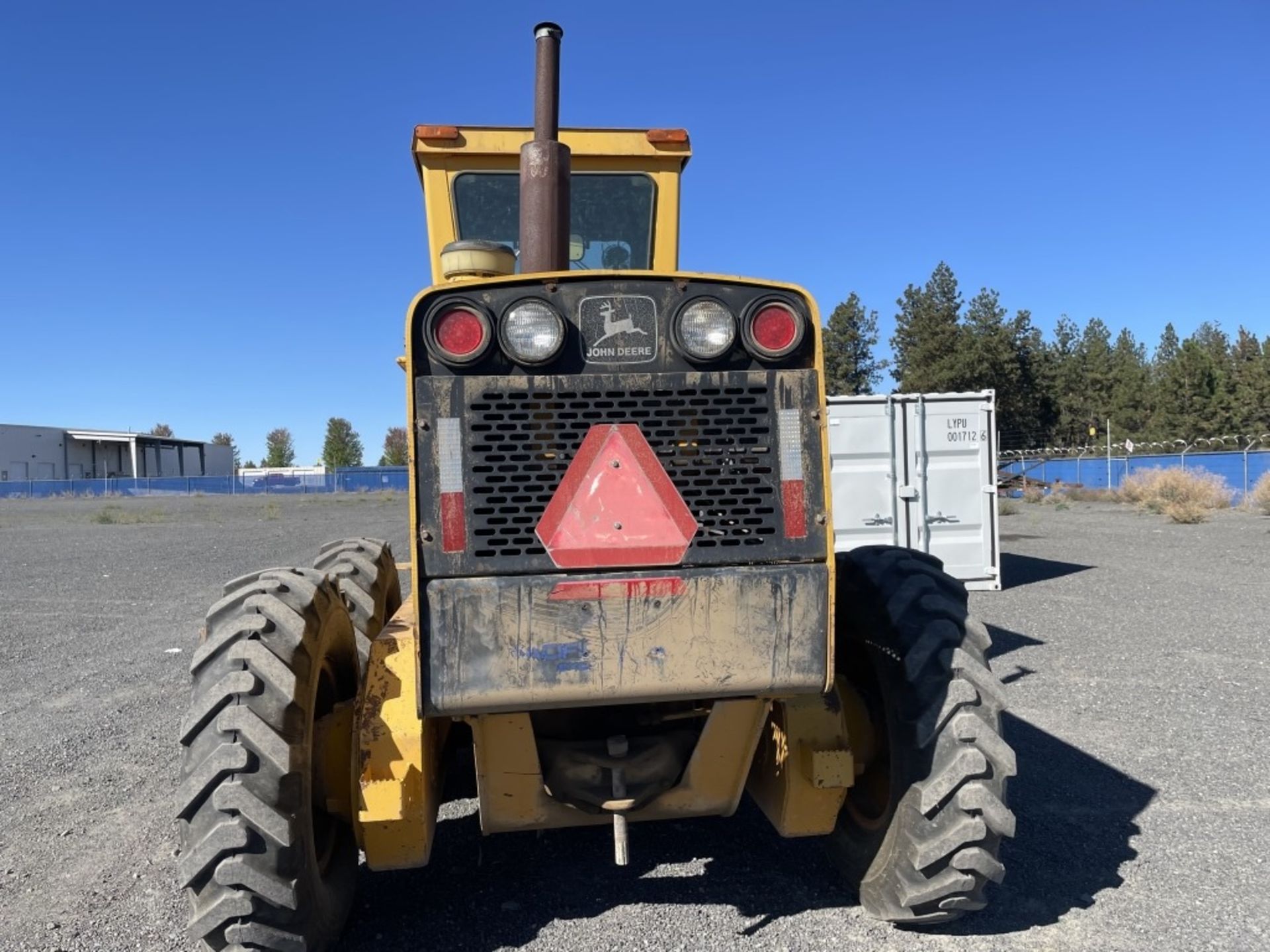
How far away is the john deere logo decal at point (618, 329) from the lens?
2.59 m

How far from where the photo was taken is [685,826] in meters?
4.14

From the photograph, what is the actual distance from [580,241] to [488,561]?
7.36 feet

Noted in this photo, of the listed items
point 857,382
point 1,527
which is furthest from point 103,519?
point 857,382

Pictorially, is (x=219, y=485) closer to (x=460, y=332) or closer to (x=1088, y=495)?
(x=1088, y=495)

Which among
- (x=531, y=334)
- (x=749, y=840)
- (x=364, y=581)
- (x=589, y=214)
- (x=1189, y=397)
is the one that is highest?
(x=1189, y=397)

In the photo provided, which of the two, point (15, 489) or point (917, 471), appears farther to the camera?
point (15, 489)

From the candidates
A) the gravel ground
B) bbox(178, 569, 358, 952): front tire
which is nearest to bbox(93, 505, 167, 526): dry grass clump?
the gravel ground

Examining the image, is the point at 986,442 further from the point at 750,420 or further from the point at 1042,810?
the point at 750,420

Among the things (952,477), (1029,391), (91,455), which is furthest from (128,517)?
(91,455)

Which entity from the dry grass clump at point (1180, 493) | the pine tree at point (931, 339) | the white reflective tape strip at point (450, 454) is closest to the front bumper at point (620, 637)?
the white reflective tape strip at point (450, 454)

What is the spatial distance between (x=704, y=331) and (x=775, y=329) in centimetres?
21

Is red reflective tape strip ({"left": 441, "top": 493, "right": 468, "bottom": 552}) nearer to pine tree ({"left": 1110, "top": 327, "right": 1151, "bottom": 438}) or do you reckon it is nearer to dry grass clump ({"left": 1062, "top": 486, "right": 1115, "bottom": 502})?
dry grass clump ({"left": 1062, "top": 486, "right": 1115, "bottom": 502})

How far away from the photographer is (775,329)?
104 inches

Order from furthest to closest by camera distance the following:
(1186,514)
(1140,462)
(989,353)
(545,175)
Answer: (989,353) < (1140,462) < (1186,514) < (545,175)
